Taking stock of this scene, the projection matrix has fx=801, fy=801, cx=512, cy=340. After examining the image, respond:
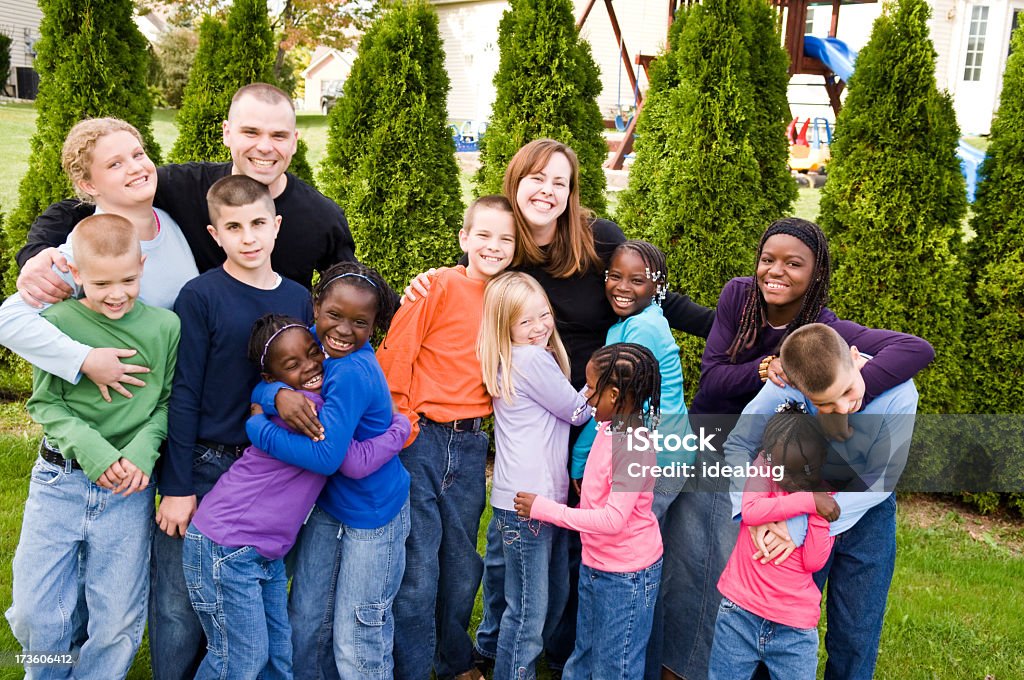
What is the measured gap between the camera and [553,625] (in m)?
3.41

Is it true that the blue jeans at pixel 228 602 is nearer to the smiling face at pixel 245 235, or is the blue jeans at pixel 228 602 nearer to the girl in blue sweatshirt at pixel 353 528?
the girl in blue sweatshirt at pixel 353 528

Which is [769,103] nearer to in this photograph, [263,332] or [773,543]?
[773,543]

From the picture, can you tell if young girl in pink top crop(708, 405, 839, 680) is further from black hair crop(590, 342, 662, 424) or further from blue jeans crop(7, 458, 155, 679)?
blue jeans crop(7, 458, 155, 679)

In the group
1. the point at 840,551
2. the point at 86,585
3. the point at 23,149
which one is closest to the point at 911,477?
the point at 840,551

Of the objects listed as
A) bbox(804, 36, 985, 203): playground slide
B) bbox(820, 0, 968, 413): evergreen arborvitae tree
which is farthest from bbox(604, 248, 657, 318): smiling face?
bbox(804, 36, 985, 203): playground slide

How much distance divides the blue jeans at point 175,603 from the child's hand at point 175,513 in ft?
0.20

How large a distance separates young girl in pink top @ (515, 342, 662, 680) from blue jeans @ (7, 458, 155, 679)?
1477 mm

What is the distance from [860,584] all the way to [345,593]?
1899mm

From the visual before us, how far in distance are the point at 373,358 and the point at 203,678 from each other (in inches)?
50.9

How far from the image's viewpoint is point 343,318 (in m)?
2.86

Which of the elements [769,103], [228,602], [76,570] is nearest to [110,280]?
[76,570]

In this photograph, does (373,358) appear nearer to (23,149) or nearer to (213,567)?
(213,567)

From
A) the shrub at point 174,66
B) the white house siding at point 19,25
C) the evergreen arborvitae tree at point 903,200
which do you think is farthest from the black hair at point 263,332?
the white house siding at point 19,25

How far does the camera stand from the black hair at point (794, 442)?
2684mm
